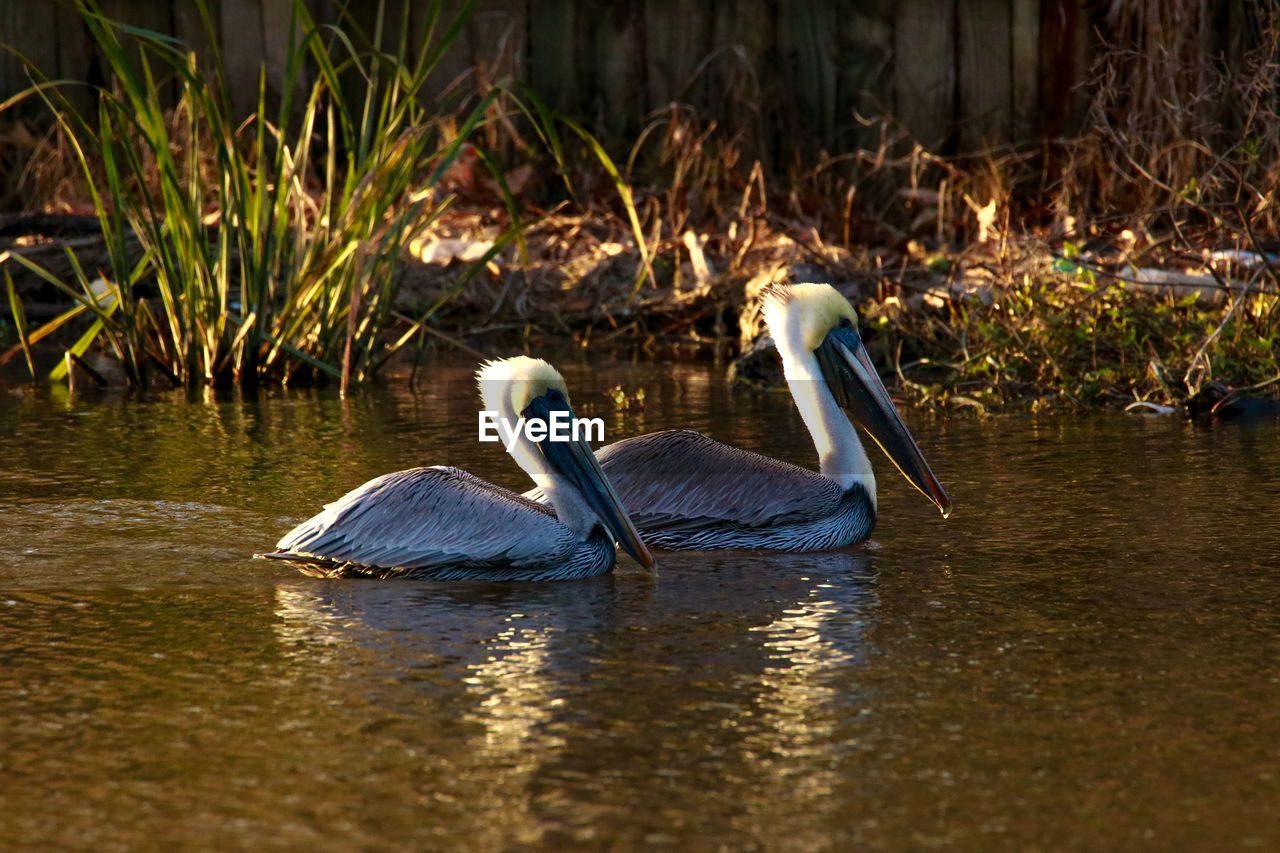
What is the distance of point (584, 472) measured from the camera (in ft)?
14.5

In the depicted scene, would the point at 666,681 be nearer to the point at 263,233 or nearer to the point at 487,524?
the point at 487,524

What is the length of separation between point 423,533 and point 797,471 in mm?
1144

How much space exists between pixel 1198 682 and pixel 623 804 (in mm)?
1211

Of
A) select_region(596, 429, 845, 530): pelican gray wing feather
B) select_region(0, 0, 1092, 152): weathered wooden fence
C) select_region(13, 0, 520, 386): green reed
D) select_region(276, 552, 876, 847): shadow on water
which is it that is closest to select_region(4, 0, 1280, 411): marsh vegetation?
select_region(13, 0, 520, 386): green reed

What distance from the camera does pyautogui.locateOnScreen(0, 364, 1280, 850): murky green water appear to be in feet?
8.48

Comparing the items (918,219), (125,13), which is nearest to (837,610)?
(918,219)

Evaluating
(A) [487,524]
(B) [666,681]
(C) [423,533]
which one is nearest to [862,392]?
(A) [487,524]

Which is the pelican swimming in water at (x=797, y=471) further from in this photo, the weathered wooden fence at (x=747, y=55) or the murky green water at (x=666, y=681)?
the weathered wooden fence at (x=747, y=55)

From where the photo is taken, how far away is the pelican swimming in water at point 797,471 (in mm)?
4672

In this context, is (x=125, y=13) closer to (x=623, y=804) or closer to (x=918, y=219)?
(x=918, y=219)

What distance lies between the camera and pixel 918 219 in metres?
9.63

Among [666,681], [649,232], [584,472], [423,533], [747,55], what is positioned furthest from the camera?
[747,55]

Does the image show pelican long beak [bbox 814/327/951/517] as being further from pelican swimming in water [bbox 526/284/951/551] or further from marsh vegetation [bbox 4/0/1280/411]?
marsh vegetation [bbox 4/0/1280/411]

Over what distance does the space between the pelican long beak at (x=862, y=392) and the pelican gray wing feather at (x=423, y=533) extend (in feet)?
3.80
